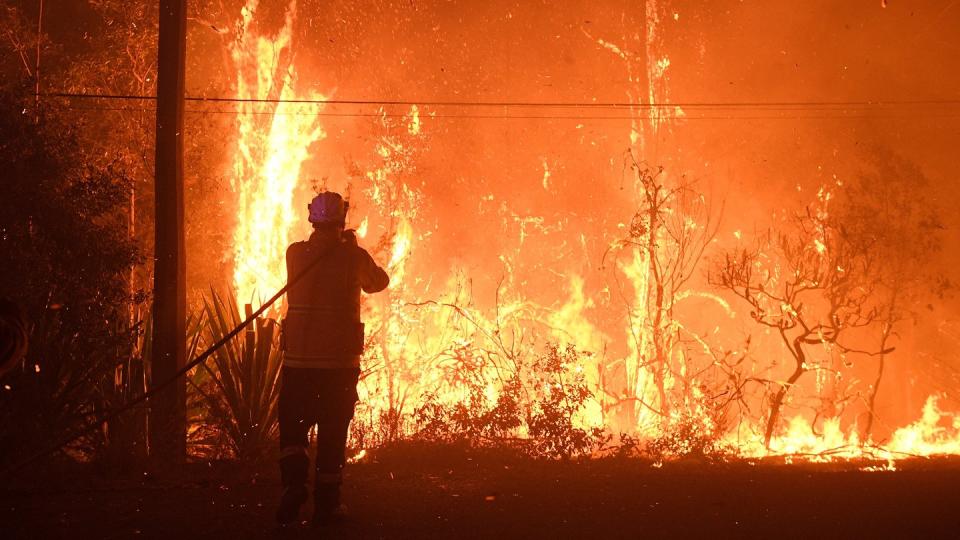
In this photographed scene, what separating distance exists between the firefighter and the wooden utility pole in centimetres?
298

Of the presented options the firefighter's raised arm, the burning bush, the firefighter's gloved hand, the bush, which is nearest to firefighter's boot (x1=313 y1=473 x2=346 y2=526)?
the firefighter's raised arm

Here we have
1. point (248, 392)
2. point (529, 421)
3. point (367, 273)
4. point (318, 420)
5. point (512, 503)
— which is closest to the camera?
point (318, 420)

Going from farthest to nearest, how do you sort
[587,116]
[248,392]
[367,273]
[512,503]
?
[587,116]
[248,392]
[512,503]
[367,273]

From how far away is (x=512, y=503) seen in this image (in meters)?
5.71

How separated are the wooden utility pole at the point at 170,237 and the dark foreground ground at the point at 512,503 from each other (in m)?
0.86

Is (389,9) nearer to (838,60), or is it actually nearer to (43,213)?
(838,60)

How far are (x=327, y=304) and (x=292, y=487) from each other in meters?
1.15

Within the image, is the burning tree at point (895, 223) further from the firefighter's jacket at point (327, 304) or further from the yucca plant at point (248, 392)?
the firefighter's jacket at point (327, 304)

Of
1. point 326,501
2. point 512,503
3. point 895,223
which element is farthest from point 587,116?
point 326,501

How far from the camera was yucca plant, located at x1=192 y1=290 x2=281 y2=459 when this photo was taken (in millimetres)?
7578

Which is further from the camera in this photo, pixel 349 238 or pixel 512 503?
pixel 512 503

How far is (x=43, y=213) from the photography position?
7.53 metres

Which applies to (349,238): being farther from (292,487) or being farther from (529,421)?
(529,421)

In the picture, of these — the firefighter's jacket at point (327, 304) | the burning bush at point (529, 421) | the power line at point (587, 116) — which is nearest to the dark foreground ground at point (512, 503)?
the burning bush at point (529, 421)
